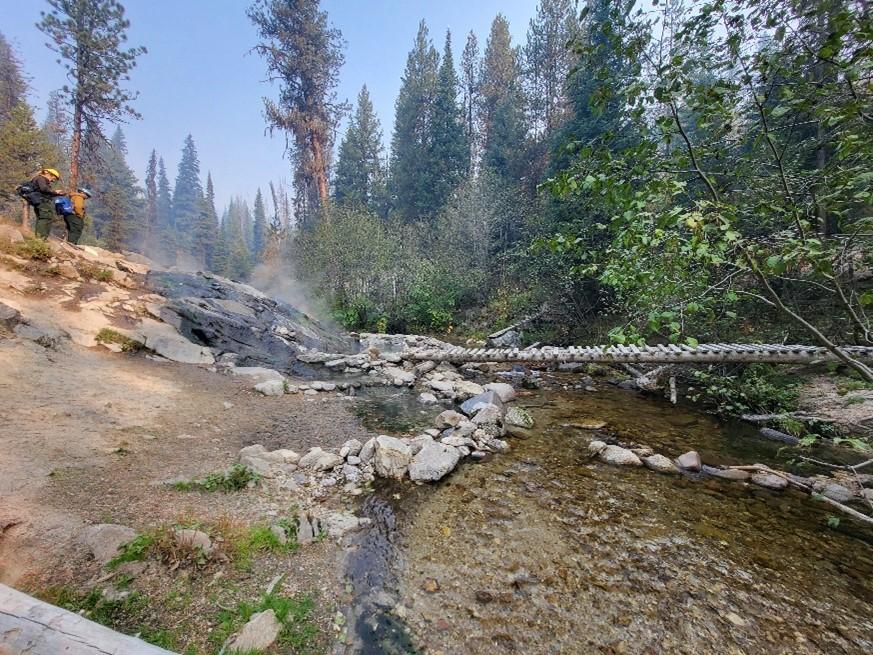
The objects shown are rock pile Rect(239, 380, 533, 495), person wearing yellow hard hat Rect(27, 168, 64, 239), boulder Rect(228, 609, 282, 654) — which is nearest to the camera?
boulder Rect(228, 609, 282, 654)

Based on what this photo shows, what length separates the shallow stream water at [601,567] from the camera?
233 cm

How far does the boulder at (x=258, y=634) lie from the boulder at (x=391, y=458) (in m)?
2.07

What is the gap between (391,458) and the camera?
425cm

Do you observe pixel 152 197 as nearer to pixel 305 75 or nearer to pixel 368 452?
pixel 305 75

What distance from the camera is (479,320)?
1706 cm

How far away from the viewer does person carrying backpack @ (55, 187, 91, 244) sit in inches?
381

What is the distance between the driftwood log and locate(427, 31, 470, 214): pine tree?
26053mm

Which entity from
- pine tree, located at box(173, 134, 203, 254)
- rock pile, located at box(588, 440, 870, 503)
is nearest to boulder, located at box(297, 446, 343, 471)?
rock pile, located at box(588, 440, 870, 503)

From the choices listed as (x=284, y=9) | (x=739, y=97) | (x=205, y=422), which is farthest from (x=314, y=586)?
(x=284, y=9)

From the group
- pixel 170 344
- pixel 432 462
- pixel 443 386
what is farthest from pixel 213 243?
pixel 432 462

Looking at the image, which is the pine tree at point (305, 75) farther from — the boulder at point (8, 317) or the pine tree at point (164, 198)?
the pine tree at point (164, 198)

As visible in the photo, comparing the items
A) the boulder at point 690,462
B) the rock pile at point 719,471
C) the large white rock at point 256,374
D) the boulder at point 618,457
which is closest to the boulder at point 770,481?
the rock pile at point 719,471

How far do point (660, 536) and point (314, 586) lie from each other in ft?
10.1

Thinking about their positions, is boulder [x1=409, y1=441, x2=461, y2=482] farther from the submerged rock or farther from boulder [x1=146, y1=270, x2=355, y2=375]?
boulder [x1=146, y1=270, x2=355, y2=375]
